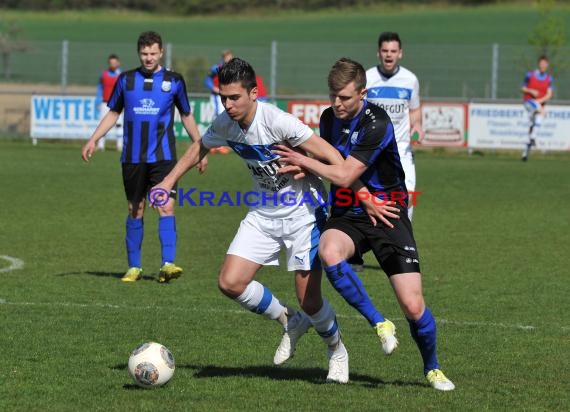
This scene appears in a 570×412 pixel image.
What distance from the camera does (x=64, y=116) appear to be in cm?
2577

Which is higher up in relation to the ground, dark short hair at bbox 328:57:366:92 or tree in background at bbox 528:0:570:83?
tree in background at bbox 528:0:570:83

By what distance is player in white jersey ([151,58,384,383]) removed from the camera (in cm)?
645

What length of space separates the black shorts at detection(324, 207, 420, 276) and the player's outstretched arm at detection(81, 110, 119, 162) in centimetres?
399

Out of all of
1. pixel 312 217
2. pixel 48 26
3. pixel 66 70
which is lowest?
pixel 312 217

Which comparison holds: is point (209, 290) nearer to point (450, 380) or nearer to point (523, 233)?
point (450, 380)

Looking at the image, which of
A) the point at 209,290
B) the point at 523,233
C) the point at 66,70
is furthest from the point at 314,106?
the point at 209,290

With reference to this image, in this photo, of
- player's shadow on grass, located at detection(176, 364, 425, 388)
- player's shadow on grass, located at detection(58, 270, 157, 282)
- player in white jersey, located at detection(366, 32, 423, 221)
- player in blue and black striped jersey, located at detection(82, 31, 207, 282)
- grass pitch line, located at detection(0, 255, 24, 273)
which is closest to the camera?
player's shadow on grass, located at detection(176, 364, 425, 388)

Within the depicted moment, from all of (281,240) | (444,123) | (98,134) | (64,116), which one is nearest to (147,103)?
(98,134)

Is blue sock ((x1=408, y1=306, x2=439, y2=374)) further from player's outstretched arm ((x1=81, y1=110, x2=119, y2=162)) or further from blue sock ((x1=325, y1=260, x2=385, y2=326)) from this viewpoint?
player's outstretched arm ((x1=81, y1=110, x2=119, y2=162))

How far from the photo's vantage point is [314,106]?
25234 mm

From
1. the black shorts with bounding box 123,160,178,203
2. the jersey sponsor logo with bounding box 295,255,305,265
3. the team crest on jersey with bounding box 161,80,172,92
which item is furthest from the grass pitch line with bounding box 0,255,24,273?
the jersey sponsor logo with bounding box 295,255,305,265

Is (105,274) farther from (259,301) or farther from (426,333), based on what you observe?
(426,333)

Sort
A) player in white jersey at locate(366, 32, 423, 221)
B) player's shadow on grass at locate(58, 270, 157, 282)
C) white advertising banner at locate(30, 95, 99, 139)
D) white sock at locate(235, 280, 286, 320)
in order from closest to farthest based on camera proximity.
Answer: white sock at locate(235, 280, 286, 320) < player's shadow on grass at locate(58, 270, 157, 282) < player in white jersey at locate(366, 32, 423, 221) < white advertising banner at locate(30, 95, 99, 139)

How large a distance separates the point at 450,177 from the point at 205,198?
528 centimetres
